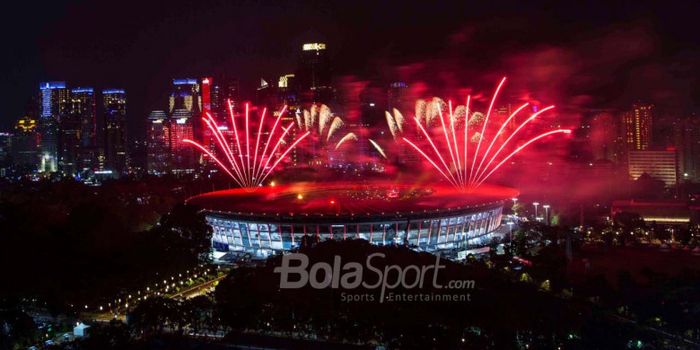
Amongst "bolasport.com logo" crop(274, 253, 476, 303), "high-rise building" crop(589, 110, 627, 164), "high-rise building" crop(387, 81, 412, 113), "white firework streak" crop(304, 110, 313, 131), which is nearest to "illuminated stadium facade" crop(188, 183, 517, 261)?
"white firework streak" crop(304, 110, 313, 131)

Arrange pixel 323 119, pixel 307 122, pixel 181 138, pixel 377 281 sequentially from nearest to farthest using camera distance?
pixel 377 281 → pixel 323 119 → pixel 307 122 → pixel 181 138

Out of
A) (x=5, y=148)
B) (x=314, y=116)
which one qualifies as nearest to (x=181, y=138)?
(x=5, y=148)

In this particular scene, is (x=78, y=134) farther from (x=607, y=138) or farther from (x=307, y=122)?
(x=607, y=138)

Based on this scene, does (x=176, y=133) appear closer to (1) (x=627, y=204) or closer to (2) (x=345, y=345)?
(1) (x=627, y=204)

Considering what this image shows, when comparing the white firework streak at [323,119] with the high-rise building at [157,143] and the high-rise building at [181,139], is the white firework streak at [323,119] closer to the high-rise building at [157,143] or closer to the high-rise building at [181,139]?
the high-rise building at [181,139]

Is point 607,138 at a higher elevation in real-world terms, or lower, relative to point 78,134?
lower

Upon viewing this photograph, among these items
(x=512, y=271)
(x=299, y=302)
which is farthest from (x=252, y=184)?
(x=299, y=302)
